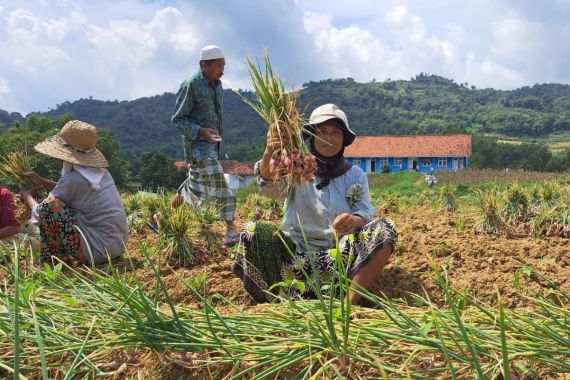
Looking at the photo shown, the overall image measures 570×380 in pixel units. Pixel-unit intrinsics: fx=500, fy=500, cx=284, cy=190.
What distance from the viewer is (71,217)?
11.9 feet

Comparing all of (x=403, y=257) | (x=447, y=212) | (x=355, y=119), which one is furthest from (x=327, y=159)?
(x=355, y=119)

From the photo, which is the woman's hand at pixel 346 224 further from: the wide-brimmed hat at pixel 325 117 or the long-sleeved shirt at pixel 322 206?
the wide-brimmed hat at pixel 325 117

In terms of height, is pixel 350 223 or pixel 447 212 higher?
pixel 350 223

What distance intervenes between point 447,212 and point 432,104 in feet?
343

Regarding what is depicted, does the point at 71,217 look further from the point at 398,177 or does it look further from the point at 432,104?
the point at 432,104

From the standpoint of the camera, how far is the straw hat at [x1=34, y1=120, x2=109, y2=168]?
11.6ft

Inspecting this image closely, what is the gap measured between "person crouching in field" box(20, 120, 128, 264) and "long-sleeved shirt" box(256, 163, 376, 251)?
134 cm

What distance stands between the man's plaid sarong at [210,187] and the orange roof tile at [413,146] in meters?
42.1

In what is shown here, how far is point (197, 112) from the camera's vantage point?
4.41 meters

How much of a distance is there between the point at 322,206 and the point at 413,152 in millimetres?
45223

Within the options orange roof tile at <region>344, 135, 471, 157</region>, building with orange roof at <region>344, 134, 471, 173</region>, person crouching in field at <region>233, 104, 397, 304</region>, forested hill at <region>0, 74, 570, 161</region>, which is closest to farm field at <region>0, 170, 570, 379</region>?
person crouching in field at <region>233, 104, 397, 304</region>

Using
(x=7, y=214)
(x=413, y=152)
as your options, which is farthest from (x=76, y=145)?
(x=413, y=152)

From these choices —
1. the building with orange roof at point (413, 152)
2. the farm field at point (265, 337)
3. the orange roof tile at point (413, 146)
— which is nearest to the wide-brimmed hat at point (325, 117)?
the farm field at point (265, 337)

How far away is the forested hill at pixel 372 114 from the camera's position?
73081 millimetres
